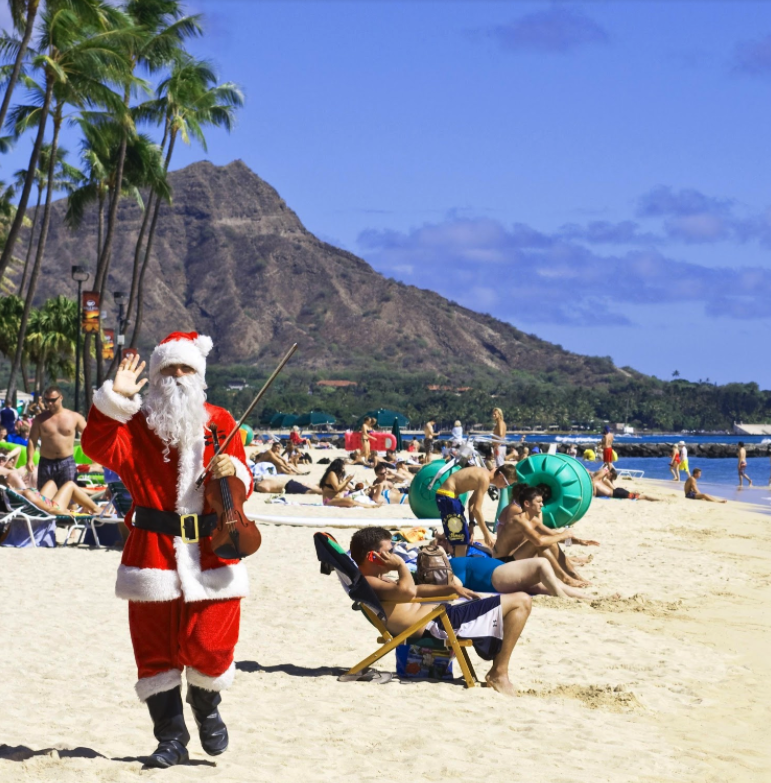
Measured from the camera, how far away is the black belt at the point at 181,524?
3.92 m

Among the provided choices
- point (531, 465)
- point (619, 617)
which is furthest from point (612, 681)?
point (531, 465)

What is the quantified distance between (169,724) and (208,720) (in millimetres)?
155

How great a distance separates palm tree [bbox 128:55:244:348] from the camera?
29672mm

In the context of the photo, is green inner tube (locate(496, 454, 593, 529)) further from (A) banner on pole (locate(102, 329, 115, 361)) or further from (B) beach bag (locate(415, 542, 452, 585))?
(A) banner on pole (locate(102, 329, 115, 361))

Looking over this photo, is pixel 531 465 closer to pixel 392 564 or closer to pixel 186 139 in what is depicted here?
pixel 392 564

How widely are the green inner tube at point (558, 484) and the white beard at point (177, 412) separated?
6407 mm

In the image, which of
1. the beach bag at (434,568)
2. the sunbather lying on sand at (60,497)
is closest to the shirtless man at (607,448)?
the sunbather lying on sand at (60,497)

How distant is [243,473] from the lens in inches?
160

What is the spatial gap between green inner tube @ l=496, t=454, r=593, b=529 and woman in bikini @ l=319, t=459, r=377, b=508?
5380 millimetres

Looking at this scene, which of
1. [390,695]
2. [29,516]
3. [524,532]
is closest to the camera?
[390,695]

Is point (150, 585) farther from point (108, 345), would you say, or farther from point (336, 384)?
point (336, 384)

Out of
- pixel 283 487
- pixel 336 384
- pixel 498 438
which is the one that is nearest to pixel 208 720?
pixel 283 487

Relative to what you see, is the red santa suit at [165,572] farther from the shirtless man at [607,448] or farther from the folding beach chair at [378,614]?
the shirtless man at [607,448]

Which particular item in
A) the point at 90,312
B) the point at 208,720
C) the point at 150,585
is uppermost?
the point at 90,312
